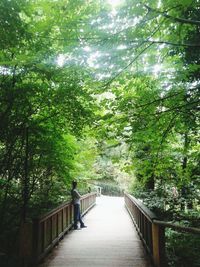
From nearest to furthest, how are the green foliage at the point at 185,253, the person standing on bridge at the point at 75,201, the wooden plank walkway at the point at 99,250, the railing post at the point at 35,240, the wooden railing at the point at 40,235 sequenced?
the wooden railing at the point at 40,235 → the railing post at the point at 35,240 → the green foliage at the point at 185,253 → the wooden plank walkway at the point at 99,250 → the person standing on bridge at the point at 75,201

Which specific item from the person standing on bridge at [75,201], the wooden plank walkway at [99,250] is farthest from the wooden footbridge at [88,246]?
the person standing on bridge at [75,201]

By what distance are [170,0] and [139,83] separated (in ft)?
7.09

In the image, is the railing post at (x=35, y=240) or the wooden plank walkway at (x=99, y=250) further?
the wooden plank walkway at (x=99, y=250)

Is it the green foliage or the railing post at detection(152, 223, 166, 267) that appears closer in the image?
the railing post at detection(152, 223, 166, 267)

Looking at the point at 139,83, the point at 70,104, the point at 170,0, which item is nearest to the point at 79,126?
the point at 70,104

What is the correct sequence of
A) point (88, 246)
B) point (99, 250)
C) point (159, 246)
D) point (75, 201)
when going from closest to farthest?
1. point (159, 246)
2. point (99, 250)
3. point (88, 246)
4. point (75, 201)

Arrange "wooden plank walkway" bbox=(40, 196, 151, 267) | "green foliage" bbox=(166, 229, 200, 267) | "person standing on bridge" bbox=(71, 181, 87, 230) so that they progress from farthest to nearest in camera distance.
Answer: "person standing on bridge" bbox=(71, 181, 87, 230)
"wooden plank walkway" bbox=(40, 196, 151, 267)
"green foliage" bbox=(166, 229, 200, 267)

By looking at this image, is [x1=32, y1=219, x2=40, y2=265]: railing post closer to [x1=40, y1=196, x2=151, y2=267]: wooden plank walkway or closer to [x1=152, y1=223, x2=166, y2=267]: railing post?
[x1=40, y1=196, x2=151, y2=267]: wooden plank walkway

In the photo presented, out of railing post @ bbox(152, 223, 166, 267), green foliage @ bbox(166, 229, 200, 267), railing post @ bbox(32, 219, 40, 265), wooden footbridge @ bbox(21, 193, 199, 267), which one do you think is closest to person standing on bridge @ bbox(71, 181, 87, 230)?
wooden footbridge @ bbox(21, 193, 199, 267)

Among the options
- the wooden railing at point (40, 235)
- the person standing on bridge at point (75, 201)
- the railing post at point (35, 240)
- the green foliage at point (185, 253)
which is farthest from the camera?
the person standing on bridge at point (75, 201)

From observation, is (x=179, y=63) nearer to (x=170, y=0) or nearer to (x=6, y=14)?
(x=170, y=0)

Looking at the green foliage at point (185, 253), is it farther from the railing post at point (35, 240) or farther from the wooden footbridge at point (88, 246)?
the railing post at point (35, 240)

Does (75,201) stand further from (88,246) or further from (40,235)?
(40,235)

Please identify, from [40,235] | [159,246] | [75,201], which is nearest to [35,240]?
[40,235]
